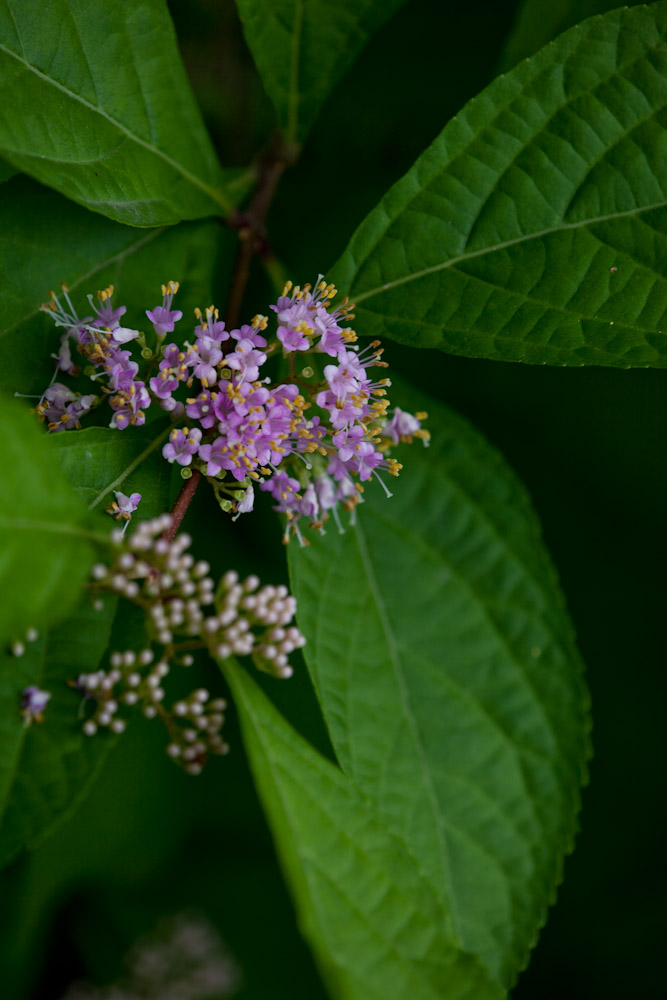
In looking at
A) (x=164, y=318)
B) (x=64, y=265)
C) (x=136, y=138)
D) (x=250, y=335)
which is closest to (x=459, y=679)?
(x=250, y=335)

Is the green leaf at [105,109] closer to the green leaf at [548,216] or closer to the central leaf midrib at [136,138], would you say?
the central leaf midrib at [136,138]

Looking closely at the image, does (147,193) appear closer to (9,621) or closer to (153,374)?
(153,374)

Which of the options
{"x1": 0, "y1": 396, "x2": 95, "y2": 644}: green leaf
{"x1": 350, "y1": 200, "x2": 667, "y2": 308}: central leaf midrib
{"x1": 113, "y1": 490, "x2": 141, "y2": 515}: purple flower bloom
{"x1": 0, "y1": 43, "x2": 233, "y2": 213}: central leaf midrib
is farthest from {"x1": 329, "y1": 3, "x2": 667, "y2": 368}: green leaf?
{"x1": 0, "y1": 396, "x2": 95, "y2": 644}: green leaf

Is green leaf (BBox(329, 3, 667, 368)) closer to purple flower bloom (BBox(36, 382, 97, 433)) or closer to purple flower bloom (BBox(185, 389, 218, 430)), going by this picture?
purple flower bloom (BBox(185, 389, 218, 430))

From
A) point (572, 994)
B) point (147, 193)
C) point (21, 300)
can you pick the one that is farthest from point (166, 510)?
point (572, 994)

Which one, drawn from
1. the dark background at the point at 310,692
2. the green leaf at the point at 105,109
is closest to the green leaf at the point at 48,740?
the green leaf at the point at 105,109
